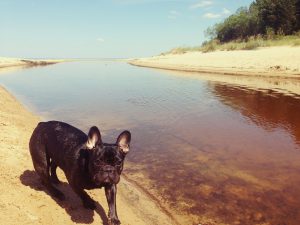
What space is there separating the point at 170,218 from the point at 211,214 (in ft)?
2.73

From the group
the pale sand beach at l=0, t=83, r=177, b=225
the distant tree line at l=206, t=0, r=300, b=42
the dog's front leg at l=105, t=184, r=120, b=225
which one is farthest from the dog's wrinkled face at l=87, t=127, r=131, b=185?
the distant tree line at l=206, t=0, r=300, b=42

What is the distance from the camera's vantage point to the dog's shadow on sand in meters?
5.68

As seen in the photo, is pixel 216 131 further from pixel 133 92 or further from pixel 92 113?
pixel 133 92

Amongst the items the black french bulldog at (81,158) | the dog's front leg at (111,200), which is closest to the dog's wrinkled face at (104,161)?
the black french bulldog at (81,158)

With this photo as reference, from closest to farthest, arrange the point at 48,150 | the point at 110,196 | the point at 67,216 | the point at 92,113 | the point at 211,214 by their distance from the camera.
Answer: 1. the point at 110,196
2. the point at 67,216
3. the point at 48,150
4. the point at 211,214
5. the point at 92,113

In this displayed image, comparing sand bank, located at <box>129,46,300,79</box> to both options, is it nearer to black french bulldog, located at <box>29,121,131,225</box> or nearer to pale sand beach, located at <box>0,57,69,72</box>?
black french bulldog, located at <box>29,121,131,225</box>

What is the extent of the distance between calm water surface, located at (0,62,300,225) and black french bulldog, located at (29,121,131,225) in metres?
2.08

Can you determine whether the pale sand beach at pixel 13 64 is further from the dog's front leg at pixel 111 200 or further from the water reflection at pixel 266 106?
the dog's front leg at pixel 111 200

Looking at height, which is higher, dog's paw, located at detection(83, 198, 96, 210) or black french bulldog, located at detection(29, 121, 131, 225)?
black french bulldog, located at detection(29, 121, 131, 225)

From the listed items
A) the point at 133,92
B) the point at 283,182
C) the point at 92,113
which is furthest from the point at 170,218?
the point at 133,92

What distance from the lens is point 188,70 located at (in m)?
41.6

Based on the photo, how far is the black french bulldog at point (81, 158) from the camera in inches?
188

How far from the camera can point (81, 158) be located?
5.32m

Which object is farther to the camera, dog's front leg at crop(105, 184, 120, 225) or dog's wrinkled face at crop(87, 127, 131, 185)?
dog's front leg at crop(105, 184, 120, 225)
